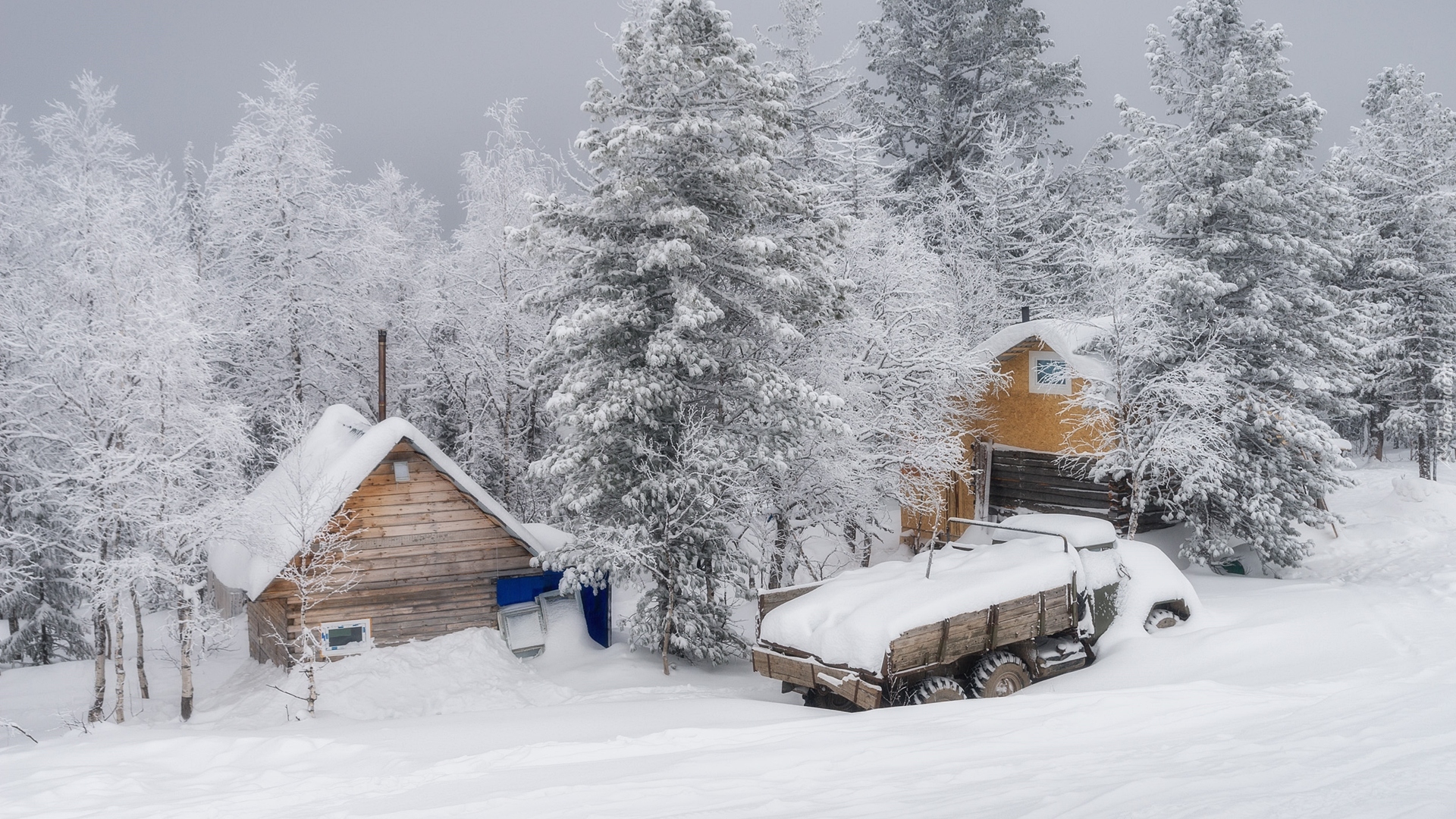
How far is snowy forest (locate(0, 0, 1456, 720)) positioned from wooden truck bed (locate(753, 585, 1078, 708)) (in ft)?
13.0

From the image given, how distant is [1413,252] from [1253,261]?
14.0m

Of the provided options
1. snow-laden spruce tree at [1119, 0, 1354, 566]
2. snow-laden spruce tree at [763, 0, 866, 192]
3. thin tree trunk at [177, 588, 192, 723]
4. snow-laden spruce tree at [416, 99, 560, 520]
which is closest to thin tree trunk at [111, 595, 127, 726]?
thin tree trunk at [177, 588, 192, 723]

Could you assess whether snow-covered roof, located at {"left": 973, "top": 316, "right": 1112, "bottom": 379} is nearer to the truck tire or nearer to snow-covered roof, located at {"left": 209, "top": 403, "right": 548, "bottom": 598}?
the truck tire

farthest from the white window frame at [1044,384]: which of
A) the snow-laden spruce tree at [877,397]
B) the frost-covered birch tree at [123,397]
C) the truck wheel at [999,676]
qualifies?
the frost-covered birch tree at [123,397]

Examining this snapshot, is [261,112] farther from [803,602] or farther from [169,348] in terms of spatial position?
[803,602]

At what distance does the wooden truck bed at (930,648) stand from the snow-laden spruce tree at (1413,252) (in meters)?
22.4

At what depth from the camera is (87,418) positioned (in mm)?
13797

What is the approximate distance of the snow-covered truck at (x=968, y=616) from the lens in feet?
31.2

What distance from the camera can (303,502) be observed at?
1345 cm

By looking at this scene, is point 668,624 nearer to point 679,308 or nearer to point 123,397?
point 679,308

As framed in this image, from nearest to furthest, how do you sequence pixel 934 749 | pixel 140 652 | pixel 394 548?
pixel 934 749 → pixel 140 652 → pixel 394 548

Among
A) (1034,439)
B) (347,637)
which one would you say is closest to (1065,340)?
(1034,439)

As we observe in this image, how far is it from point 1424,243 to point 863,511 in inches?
888

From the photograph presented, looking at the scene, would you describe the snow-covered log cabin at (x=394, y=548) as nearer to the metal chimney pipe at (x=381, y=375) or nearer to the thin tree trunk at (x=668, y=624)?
the metal chimney pipe at (x=381, y=375)
